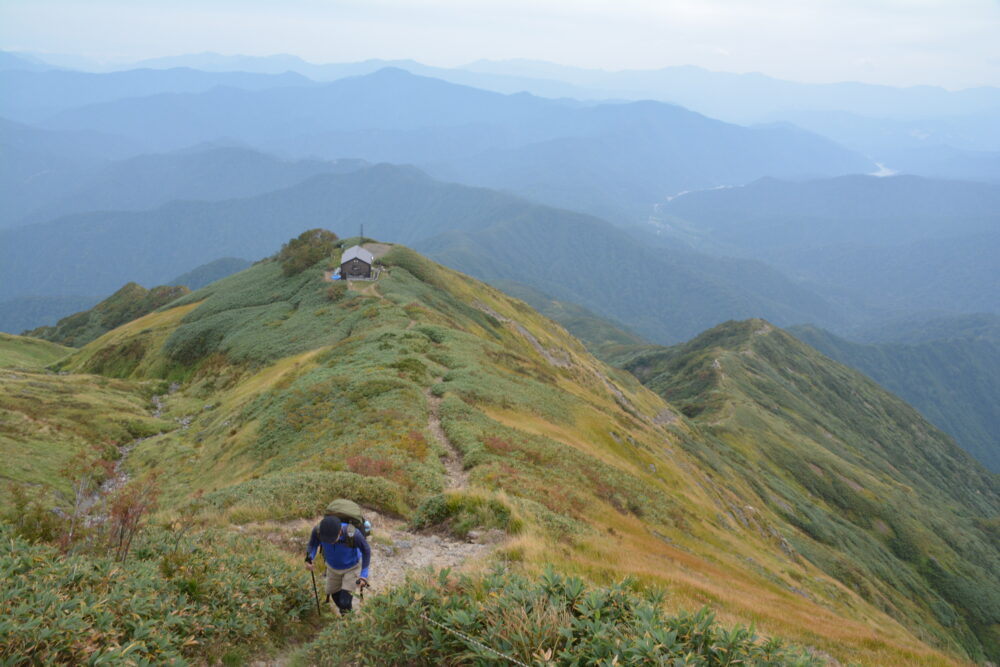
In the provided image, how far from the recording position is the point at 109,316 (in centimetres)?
12838

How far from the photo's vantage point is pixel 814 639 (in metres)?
11.9

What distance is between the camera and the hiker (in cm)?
962

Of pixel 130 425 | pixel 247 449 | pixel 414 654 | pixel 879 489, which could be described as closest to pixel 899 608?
pixel 879 489

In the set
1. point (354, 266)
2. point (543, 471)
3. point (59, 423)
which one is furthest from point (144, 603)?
point (354, 266)

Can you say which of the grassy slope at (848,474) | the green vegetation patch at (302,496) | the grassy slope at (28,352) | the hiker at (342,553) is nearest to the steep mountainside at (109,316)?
the grassy slope at (28,352)

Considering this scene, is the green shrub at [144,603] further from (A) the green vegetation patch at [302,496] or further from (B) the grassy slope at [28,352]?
(B) the grassy slope at [28,352]

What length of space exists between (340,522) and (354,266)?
221ft

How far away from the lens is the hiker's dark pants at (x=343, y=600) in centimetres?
999

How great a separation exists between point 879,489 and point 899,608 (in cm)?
4507

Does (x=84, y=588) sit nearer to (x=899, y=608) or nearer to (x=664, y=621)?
(x=664, y=621)

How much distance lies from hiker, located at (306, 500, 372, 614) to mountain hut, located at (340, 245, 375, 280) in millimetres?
66486

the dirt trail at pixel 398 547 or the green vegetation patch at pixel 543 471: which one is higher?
the dirt trail at pixel 398 547

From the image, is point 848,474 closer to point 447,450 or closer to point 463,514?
point 447,450

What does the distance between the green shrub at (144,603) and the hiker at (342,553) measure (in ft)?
2.05
